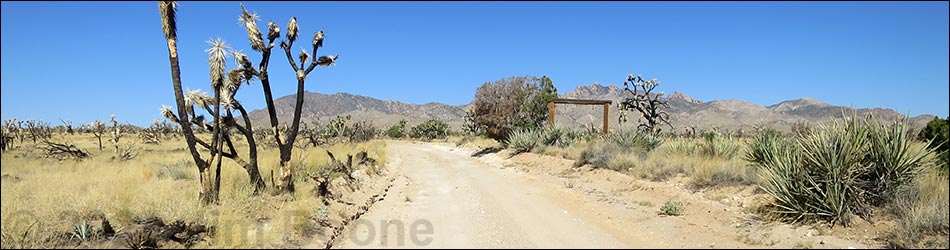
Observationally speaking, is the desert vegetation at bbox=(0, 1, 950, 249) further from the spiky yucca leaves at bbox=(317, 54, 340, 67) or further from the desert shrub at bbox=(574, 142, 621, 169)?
the desert shrub at bbox=(574, 142, 621, 169)

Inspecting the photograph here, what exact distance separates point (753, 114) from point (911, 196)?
479ft

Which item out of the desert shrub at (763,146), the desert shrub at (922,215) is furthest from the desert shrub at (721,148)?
the desert shrub at (922,215)

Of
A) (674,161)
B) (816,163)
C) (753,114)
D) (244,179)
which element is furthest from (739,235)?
(753,114)

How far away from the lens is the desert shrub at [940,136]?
765 cm

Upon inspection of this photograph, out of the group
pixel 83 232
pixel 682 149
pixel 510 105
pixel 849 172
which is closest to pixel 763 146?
pixel 849 172

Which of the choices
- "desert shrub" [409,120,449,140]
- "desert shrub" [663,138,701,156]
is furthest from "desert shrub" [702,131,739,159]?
"desert shrub" [409,120,449,140]

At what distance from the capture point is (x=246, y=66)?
977 cm

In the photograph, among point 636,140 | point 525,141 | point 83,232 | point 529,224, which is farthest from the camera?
point 525,141

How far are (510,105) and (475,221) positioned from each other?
2104cm

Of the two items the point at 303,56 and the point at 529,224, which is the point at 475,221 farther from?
the point at 303,56

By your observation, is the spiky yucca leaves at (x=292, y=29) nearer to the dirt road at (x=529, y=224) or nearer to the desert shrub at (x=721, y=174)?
the dirt road at (x=529, y=224)

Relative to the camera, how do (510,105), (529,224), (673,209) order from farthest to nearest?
(510,105), (673,209), (529,224)

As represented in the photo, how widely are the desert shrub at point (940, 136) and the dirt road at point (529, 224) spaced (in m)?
2.81

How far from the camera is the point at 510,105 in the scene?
2961 cm
